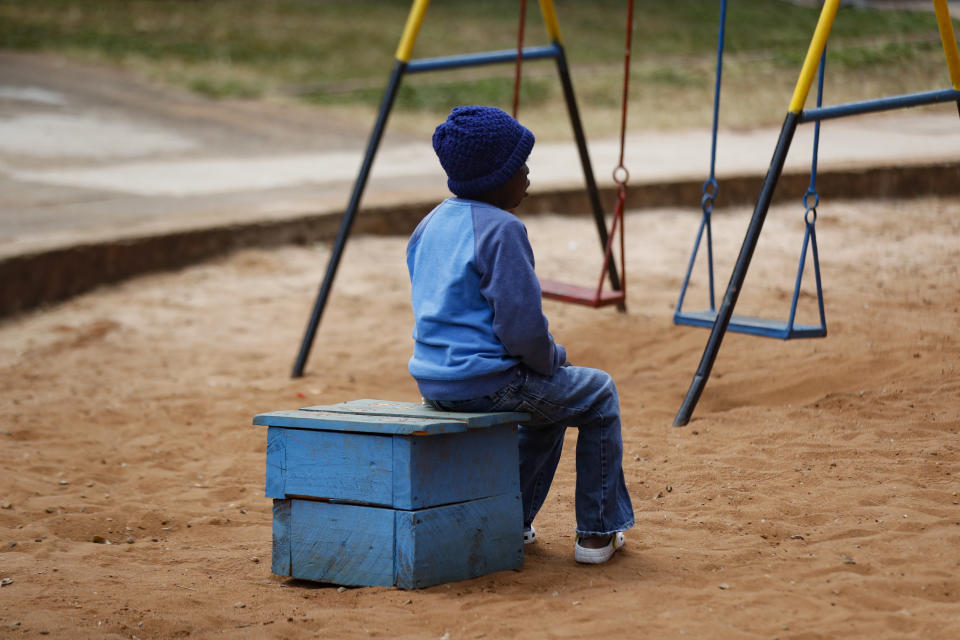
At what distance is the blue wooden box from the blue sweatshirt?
0.42 feet

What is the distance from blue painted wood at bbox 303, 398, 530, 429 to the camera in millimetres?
2994

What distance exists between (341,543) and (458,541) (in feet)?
1.04

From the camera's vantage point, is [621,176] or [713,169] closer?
[713,169]

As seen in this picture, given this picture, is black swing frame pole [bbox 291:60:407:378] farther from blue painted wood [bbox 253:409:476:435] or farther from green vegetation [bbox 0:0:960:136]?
green vegetation [bbox 0:0:960:136]

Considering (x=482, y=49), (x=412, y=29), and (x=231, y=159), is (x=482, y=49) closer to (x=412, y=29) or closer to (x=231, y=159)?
(x=231, y=159)

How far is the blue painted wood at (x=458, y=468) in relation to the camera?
2951mm

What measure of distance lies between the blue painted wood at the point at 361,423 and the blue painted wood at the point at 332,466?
27 millimetres

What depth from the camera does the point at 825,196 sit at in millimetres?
8961

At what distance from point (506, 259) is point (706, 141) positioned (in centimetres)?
918

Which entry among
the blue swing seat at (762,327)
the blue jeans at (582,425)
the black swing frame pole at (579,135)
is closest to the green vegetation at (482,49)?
the black swing frame pole at (579,135)

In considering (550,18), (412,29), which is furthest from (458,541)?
(550,18)

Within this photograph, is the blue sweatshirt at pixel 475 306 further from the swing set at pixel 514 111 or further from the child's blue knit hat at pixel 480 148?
the swing set at pixel 514 111

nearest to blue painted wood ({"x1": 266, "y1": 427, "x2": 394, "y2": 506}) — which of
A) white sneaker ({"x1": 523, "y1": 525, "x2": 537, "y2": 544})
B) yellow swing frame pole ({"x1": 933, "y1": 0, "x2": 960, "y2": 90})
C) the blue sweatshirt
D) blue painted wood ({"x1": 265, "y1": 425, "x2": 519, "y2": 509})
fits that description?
blue painted wood ({"x1": 265, "y1": 425, "x2": 519, "y2": 509})

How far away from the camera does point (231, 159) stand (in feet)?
37.9
